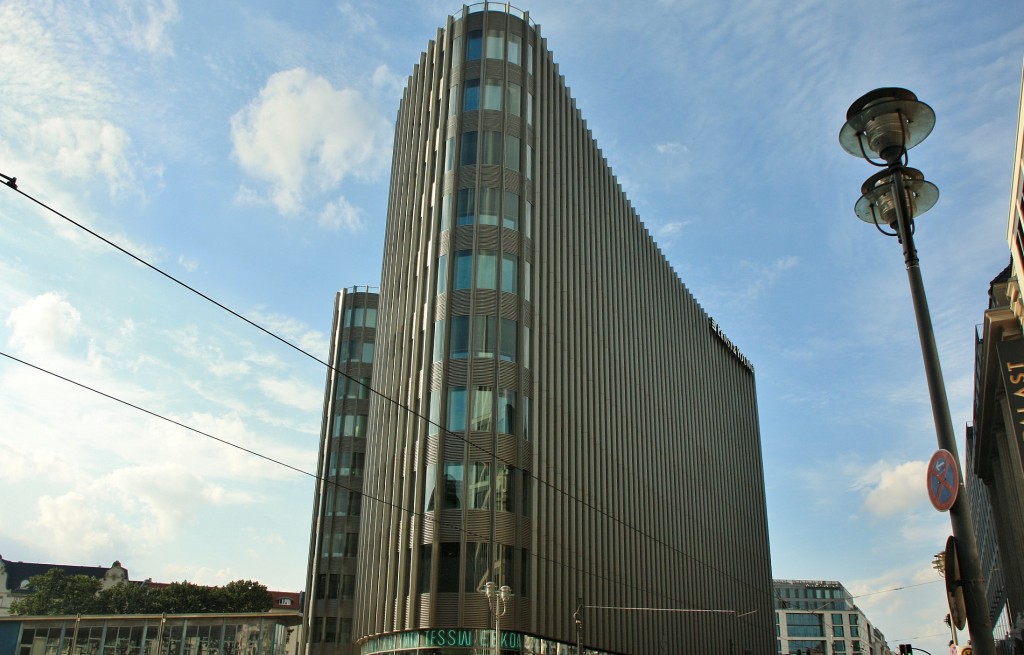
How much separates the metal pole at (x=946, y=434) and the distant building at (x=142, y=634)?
186 ft

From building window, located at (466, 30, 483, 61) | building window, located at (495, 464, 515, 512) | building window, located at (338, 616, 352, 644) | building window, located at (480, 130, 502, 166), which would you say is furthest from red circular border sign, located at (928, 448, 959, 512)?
building window, located at (338, 616, 352, 644)

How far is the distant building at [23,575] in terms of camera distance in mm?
143875

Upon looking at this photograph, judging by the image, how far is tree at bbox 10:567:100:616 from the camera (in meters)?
97.7

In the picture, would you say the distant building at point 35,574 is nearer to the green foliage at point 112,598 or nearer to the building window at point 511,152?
the green foliage at point 112,598

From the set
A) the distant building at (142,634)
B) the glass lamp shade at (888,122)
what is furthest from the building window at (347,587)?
the glass lamp shade at (888,122)

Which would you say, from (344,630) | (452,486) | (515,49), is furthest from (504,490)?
(344,630)

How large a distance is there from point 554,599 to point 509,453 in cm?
844

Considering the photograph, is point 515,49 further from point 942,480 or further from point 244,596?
point 244,596

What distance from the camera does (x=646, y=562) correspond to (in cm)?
6200

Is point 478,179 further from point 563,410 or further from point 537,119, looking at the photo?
point 563,410

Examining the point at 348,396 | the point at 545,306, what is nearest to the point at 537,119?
the point at 545,306

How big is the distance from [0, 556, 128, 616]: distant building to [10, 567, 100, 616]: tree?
40.8m

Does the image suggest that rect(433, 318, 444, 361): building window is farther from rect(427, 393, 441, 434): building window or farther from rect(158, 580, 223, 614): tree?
rect(158, 580, 223, 614): tree

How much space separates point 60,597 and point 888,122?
11112 cm
